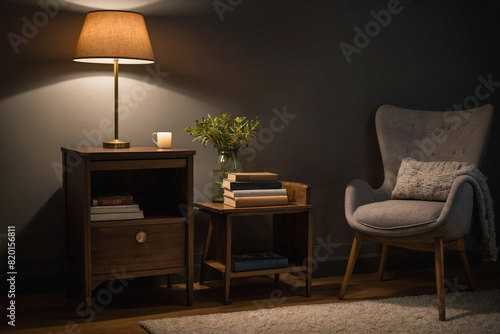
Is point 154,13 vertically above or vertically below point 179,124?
above

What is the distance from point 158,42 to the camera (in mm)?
3029

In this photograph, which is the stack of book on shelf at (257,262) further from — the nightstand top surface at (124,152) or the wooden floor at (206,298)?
the nightstand top surface at (124,152)

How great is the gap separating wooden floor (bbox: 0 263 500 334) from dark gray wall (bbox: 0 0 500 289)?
0.66 ft

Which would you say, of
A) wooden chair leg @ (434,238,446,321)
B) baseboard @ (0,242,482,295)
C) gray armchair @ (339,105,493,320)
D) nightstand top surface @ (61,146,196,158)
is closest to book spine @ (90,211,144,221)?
nightstand top surface @ (61,146,196,158)

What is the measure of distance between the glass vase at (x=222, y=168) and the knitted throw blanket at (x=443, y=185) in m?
0.83

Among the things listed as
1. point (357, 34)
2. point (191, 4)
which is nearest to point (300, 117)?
point (357, 34)

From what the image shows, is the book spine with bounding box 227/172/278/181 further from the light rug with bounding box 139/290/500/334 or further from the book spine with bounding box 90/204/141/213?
the light rug with bounding box 139/290/500/334

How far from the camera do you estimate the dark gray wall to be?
9.33ft

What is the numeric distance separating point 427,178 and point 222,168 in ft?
3.27

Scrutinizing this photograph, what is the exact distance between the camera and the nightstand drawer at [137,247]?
2566mm

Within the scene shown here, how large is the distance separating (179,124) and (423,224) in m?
1.29

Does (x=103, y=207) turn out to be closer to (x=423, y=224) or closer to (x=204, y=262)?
(x=204, y=262)

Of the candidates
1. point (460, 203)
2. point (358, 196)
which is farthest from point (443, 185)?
point (358, 196)

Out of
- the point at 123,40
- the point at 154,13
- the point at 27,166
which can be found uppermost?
the point at 154,13
